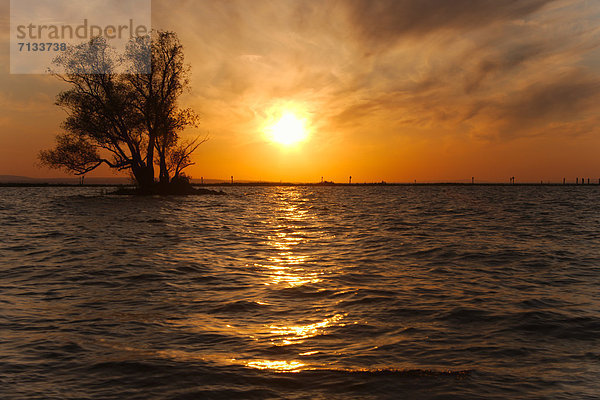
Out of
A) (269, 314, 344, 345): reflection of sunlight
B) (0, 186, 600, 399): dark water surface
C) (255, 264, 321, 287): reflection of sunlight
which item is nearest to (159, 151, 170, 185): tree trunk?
(0, 186, 600, 399): dark water surface

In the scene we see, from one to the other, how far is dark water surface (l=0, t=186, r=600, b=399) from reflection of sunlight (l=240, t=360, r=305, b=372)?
34mm

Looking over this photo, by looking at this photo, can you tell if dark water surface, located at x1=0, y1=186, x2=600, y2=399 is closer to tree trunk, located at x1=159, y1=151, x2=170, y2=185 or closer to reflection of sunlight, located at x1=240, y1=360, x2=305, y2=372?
reflection of sunlight, located at x1=240, y1=360, x2=305, y2=372

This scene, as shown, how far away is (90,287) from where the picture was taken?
10.6m

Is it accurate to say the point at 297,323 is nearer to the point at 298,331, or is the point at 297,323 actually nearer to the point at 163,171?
the point at 298,331

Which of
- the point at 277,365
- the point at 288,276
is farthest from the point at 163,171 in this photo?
the point at 277,365

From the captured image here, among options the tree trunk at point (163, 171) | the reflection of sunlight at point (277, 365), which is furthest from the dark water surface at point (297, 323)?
the tree trunk at point (163, 171)

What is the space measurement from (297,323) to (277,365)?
199 centimetres

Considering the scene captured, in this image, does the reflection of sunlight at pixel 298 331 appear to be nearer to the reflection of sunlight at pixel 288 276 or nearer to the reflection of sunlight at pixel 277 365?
the reflection of sunlight at pixel 277 365

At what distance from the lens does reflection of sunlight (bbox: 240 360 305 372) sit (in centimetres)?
593

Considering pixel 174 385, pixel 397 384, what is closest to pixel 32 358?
pixel 174 385

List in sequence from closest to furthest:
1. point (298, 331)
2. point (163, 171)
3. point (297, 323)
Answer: point (298, 331) → point (297, 323) → point (163, 171)

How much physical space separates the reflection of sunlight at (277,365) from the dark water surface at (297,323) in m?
0.03

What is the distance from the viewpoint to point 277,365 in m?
6.06

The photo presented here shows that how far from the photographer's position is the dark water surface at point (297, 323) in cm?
552
